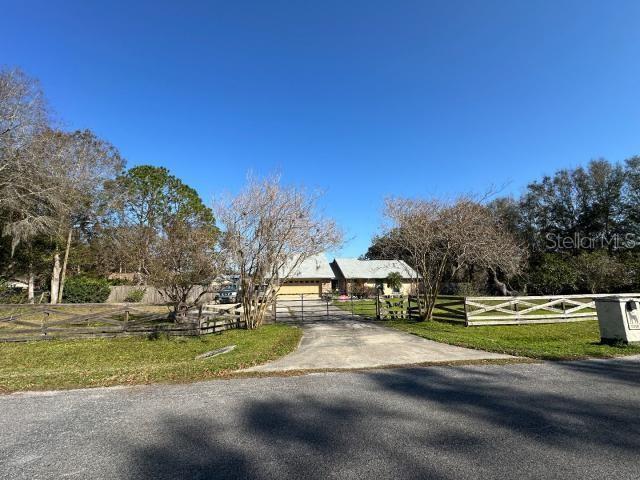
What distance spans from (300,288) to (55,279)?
2362cm

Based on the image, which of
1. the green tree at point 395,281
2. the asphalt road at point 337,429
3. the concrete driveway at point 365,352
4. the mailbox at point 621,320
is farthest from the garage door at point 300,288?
the asphalt road at point 337,429

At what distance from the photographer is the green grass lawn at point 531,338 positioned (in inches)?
333

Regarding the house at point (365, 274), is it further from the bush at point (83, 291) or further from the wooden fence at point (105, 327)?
the wooden fence at point (105, 327)

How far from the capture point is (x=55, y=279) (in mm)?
29391

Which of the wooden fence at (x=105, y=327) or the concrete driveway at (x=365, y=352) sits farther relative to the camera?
the wooden fence at (x=105, y=327)

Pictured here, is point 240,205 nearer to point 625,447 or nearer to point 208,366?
point 208,366

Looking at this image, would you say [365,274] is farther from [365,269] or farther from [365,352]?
[365,352]

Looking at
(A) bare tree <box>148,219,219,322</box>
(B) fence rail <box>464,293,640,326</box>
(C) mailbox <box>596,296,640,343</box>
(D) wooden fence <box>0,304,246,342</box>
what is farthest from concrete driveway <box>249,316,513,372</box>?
(A) bare tree <box>148,219,219,322</box>

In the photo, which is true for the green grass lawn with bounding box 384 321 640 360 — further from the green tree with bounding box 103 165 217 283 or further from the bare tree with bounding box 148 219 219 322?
the green tree with bounding box 103 165 217 283

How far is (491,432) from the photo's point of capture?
13.5 ft

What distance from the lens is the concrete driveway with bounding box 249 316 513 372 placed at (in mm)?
8047

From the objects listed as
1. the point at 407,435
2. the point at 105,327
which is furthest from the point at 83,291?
the point at 407,435

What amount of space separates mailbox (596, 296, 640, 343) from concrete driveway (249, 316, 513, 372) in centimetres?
352

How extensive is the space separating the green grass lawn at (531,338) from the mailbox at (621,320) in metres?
0.39
